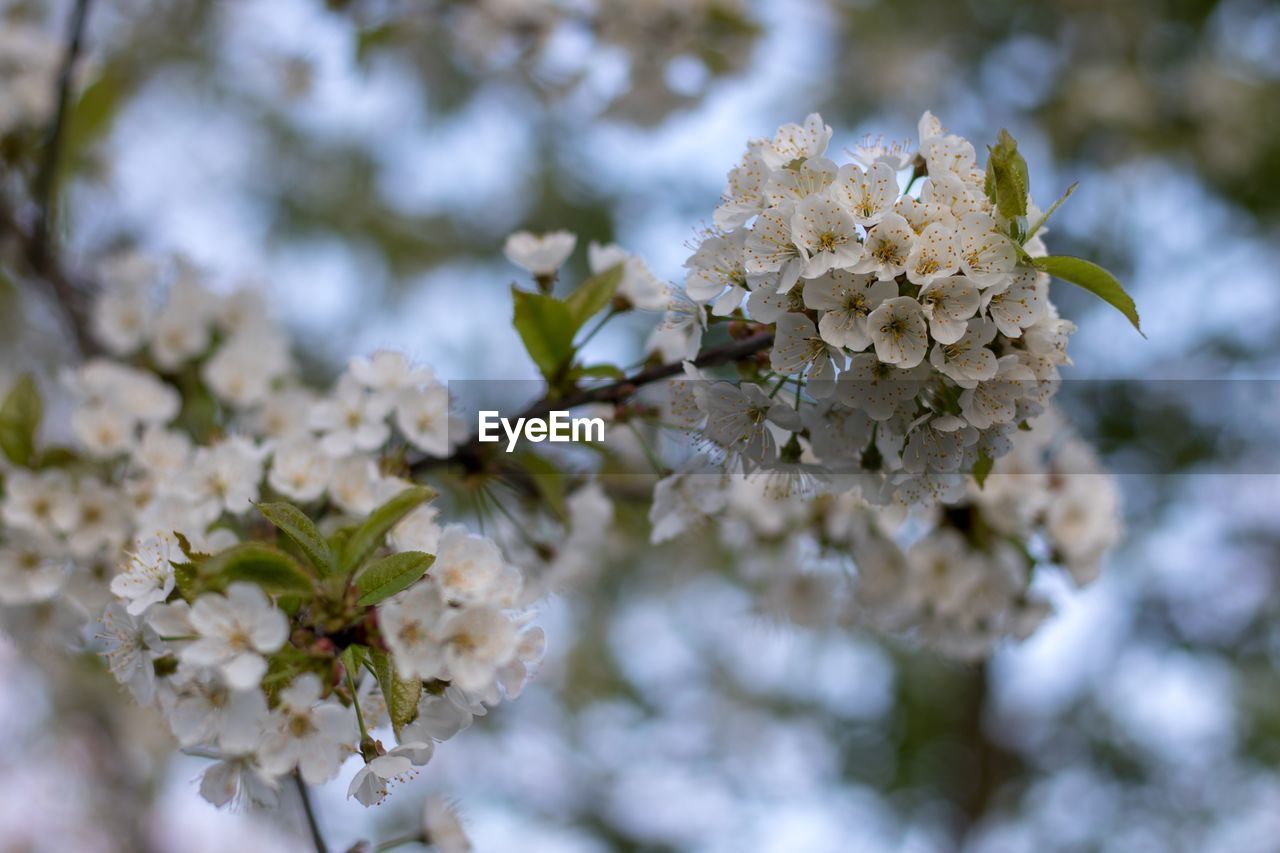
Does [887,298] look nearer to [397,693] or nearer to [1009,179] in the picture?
[1009,179]

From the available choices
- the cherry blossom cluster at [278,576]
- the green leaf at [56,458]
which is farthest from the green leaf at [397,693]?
the green leaf at [56,458]

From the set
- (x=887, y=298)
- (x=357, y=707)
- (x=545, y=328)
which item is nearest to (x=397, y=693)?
(x=357, y=707)

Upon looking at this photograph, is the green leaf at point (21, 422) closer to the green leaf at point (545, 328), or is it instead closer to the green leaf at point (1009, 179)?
the green leaf at point (545, 328)

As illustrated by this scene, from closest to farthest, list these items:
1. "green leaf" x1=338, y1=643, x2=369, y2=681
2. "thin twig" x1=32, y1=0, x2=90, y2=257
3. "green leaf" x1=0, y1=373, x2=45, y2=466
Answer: "green leaf" x1=338, y1=643, x2=369, y2=681, "green leaf" x1=0, y1=373, x2=45, y2=466, "thin twig" x1=32, y1=0, x2=90, y2=257

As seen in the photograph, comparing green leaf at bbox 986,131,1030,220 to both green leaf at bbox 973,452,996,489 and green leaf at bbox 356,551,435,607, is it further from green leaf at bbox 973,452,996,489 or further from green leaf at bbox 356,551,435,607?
green leaf at bbox 356,551,435,607

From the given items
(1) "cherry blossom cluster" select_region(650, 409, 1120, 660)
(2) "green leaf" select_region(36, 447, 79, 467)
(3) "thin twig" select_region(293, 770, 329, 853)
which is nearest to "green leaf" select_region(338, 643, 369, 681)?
(3) "thin twig" select_region(293, 770, 329, 853)

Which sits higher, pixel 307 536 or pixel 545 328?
pixel 545 328
